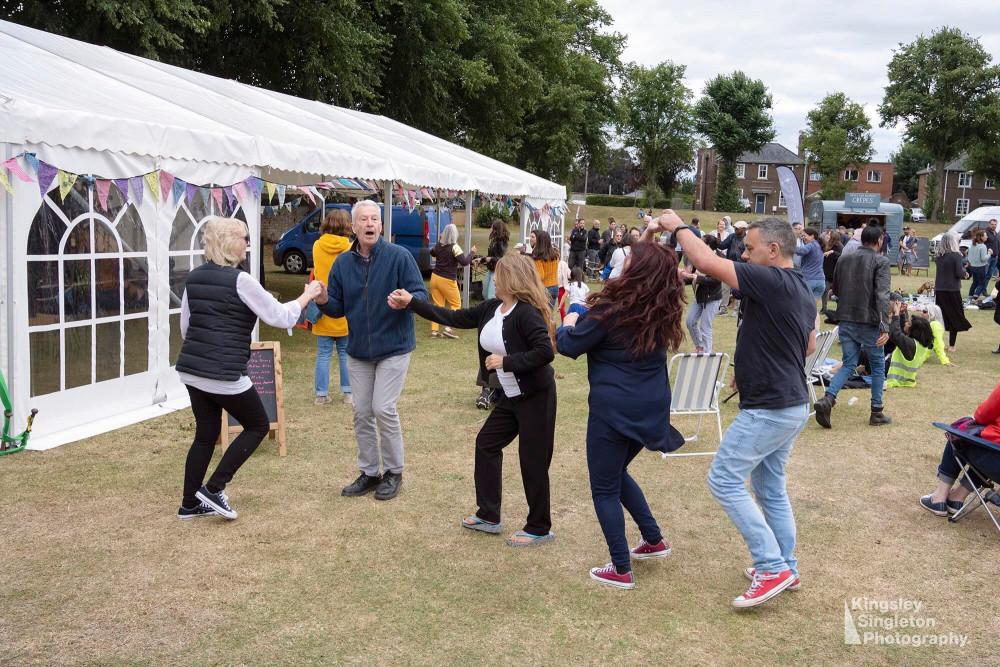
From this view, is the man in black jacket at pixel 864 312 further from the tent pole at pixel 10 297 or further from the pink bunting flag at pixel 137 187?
the tent pole at pixel 10 297

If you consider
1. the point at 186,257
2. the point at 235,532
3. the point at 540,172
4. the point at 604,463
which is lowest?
the point at 235,532

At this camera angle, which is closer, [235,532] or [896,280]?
[235,532]

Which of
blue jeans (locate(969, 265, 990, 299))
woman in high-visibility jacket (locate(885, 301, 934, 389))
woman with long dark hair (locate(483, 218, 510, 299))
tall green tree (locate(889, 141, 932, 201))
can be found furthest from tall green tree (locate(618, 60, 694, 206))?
woman in high-visibility jacket (locate(885, 301, 934, 389))

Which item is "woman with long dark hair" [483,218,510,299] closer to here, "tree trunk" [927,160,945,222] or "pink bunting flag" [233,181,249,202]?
"pink bunting flag" [233,181,249,202]

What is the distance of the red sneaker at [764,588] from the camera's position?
147 inches

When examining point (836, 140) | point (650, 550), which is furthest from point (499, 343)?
point (836, 140)

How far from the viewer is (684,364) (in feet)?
20.1

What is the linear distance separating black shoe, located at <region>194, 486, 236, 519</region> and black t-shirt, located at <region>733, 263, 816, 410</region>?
2.90 metres

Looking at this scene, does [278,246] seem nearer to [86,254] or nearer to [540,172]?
[86,254]

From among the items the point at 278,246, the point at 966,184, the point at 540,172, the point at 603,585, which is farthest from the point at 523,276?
the point at 966,184

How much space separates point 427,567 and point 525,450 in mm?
779

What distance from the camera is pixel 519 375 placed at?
421 cm

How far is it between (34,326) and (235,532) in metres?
2.66

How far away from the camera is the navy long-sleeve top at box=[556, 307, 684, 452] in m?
3.72
